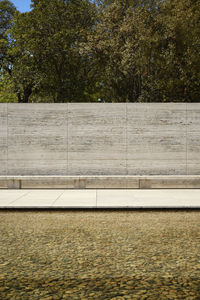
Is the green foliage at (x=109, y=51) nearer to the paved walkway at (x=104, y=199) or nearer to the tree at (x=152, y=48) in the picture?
the tree at (x=152, y=48)

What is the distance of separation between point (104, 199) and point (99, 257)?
5799mm

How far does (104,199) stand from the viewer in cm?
1099

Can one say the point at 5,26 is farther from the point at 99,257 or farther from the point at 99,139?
the point at 99,257

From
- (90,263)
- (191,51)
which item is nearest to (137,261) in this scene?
(90,263)

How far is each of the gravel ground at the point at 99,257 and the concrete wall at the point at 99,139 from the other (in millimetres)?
6834

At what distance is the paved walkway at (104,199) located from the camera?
971cm

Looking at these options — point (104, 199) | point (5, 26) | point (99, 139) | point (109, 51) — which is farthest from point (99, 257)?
point (5, 26)

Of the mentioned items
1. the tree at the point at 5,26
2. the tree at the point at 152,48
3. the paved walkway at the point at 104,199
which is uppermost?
the tree at the point at 5,26

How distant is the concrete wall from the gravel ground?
683 cm

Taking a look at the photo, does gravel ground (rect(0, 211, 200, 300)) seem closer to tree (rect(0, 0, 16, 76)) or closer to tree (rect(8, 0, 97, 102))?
tree (rect(8, 0, 97, 102))

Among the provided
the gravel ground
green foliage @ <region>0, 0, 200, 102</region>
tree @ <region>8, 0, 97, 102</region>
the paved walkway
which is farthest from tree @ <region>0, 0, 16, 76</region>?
the gravel ground

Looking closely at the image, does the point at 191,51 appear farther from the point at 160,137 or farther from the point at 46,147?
the point at 46,147

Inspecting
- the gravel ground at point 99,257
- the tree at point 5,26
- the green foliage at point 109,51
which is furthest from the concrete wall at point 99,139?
the tree at point 5,26

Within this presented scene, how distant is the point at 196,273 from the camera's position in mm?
4523
